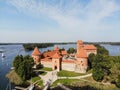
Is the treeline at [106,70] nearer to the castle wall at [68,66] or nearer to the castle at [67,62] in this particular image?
the castle at [67,62]

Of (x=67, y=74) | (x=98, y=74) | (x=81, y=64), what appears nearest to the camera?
(x=98, y=74)

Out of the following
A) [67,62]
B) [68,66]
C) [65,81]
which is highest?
[67,62]

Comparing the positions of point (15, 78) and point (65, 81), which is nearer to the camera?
point (65, 81)

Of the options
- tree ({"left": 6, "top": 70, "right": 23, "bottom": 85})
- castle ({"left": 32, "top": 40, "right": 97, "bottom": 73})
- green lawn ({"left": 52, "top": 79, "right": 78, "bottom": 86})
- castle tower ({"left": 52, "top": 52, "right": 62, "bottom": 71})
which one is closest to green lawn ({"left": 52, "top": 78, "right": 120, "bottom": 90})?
green lawn ({"left": 52, "top": 79, "right": 78, "bottom": 86})

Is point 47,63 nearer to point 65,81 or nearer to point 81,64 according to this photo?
point 81,64

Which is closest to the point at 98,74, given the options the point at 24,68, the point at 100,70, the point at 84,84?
the point at 100,70

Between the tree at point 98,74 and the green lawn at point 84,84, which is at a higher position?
the tree at point 98,74

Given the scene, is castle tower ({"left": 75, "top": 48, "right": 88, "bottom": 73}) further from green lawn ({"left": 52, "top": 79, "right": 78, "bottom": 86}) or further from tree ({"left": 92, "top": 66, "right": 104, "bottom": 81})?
green lawn ({"left": 52, "top": 79, "right": 78, "bottom": 86})

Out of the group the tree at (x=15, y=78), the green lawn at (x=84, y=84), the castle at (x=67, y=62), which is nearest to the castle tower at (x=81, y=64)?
the castle at (x=67, y=62)

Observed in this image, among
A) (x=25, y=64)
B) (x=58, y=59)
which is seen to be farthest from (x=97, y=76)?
(x=25, y=64)

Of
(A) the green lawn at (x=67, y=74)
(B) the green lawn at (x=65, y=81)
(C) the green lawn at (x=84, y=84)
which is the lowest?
(C) the green lawn at (x=84, y=84)

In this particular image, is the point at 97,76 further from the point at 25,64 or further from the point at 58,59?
the point at 25,64
